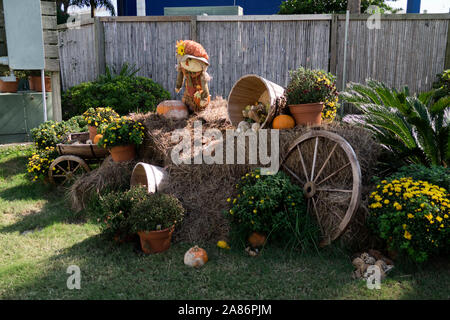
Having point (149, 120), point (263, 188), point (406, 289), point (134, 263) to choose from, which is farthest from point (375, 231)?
point (149, 120)

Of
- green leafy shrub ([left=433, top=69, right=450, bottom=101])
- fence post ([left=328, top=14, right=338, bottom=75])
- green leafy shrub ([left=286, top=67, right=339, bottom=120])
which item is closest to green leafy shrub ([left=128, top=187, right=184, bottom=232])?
green leafy shrub ([left=286, top=67, right=339, bottom=120])

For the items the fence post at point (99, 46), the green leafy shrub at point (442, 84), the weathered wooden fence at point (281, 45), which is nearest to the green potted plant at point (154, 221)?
the weathered wooden fence at point (281, 45)

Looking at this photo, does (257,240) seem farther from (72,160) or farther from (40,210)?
(72,160)

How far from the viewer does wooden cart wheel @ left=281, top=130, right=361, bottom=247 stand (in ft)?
12.1

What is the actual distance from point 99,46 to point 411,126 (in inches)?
256

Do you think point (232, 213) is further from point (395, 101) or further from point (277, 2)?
point (277, 2)

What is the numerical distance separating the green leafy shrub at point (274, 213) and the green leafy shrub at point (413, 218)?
Answer: 63cm

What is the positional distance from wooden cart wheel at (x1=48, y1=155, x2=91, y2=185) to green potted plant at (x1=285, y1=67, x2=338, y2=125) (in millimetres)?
3077

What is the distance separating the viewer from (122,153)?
5.29 meters

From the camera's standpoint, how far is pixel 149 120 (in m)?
5.55

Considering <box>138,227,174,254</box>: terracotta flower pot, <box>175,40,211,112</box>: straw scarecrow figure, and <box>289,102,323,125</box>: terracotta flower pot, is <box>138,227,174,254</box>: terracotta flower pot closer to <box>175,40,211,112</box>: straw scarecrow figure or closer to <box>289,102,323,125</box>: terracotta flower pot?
<box>289,102,323,125</box>: terracotta flower pot

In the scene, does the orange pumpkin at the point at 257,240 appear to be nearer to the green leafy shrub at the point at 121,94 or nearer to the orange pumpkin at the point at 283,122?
the orange pumpkin at the point at 283,122

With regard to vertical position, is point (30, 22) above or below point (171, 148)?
above

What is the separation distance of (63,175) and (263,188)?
10.7ft
